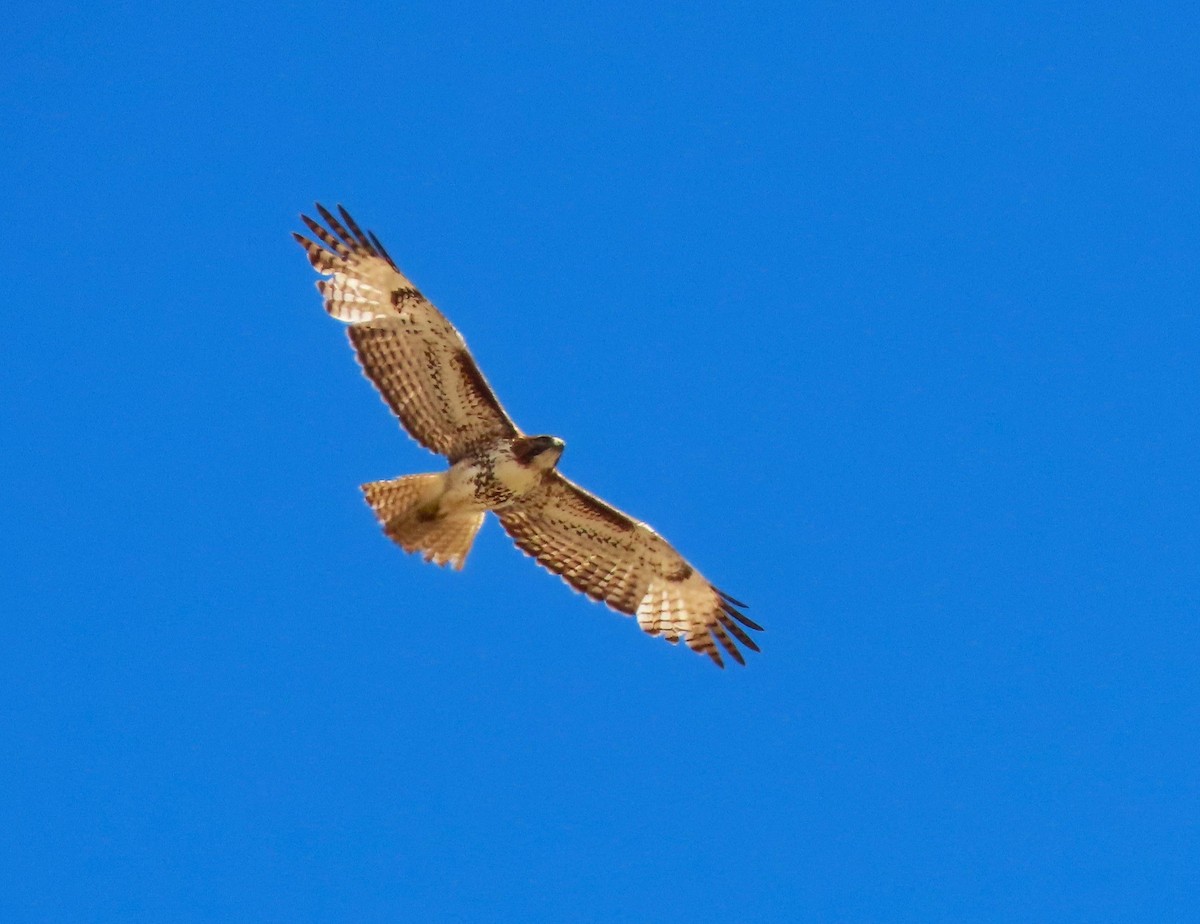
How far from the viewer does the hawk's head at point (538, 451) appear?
13328 millimetres

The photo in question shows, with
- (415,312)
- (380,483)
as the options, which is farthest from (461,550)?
(415,312)

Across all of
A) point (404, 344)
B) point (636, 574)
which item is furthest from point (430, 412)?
point (636, 574)

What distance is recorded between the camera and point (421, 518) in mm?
13406

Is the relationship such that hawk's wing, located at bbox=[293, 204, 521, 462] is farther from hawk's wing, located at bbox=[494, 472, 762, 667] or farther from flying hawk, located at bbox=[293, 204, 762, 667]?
hawk's wing, located at bbox=[494, 472, 762, 667]

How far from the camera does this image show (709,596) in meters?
14.4

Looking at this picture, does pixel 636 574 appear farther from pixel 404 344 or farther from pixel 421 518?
pixel 404 344

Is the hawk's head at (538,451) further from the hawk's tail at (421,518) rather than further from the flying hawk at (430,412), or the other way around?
the hawk's tail at (421,518)

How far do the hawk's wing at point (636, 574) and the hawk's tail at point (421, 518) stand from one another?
2.20 ft

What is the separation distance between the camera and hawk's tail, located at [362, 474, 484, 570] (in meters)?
13.3

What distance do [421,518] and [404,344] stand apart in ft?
4.08

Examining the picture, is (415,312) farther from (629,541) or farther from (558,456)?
(629,541)

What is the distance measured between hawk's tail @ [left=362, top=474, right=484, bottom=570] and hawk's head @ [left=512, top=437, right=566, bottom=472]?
1.85ft

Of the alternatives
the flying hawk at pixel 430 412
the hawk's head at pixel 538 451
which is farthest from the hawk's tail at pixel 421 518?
the hawk's head at pixel 538 451

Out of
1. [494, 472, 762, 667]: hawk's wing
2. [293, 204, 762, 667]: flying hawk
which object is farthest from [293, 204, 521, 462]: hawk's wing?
[494, 472, 762, 667]: hawk's wing
